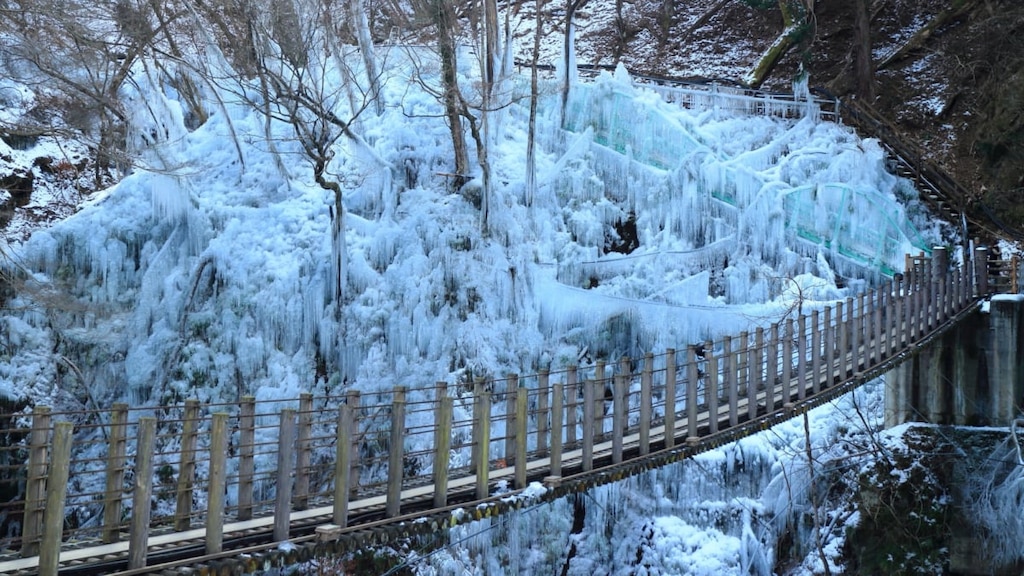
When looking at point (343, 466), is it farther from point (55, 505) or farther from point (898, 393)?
point (898, 393)

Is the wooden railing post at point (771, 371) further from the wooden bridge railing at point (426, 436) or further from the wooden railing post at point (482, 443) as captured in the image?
the wooden railing post at point (482, 443)

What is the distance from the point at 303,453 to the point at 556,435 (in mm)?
1869

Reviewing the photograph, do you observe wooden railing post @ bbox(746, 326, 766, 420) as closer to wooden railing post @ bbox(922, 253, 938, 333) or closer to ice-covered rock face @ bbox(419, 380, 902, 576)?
wooden railing post @ bbox(922, 253, 938, 333)

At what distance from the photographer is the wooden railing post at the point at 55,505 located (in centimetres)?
464

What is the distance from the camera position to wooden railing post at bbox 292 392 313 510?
636cm

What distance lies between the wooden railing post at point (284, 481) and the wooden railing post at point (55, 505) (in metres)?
1.19

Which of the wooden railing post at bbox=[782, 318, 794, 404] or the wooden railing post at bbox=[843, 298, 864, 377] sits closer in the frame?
the wooden railing post at bbox=[782, 318, 794, 404]

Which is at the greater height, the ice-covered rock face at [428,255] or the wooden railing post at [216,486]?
the ice-covered rock face at [428,255]

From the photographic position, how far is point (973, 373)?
42.5ft

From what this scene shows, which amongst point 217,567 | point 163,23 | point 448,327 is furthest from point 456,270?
point 217,567

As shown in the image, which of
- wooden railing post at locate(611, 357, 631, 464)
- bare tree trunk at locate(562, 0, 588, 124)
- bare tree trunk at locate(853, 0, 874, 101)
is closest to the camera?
wooden railing post at locate(611, 357, 631, 464)

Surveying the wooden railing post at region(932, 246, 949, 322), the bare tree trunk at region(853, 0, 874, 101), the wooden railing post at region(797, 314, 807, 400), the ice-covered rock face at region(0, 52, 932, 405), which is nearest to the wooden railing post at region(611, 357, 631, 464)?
the wooden railing post at region(797, 314, 807, 400)

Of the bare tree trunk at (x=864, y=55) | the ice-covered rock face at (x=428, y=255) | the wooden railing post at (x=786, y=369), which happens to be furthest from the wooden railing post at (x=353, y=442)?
the bare tree trunk at (x=864, y=55)

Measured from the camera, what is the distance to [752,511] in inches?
539
